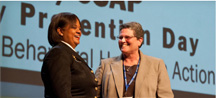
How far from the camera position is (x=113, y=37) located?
4727mm

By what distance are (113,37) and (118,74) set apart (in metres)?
1.67

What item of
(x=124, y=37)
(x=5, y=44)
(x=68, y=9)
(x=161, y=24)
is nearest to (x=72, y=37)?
(x=124, y=37)

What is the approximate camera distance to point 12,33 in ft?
13.1

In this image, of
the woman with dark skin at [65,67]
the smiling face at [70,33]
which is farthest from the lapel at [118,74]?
the smiling face at [70,33]

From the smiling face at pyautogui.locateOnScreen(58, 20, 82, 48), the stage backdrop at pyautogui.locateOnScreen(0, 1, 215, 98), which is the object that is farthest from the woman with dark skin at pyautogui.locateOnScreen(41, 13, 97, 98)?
the stage backdrop at pyautogui.locateOnScreen(0, 1, 215, 98)

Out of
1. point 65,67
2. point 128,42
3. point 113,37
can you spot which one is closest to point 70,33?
point 65,67

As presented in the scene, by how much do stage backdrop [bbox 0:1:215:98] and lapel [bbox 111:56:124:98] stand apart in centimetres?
130

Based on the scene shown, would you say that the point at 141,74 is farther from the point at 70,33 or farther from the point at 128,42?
the point at 70,33

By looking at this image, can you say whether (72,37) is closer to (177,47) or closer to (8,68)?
(8,68)

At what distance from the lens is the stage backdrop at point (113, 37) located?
4020 mm

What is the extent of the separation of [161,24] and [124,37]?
2187mm

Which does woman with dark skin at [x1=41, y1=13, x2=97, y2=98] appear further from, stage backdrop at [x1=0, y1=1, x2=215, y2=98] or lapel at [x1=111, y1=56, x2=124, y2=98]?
stage backdrop at [x1=0, y1=1, x2=215, y2=98]

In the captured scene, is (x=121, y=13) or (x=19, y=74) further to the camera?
(x=121, y=13)

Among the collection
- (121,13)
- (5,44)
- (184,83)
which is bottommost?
(184,83)
